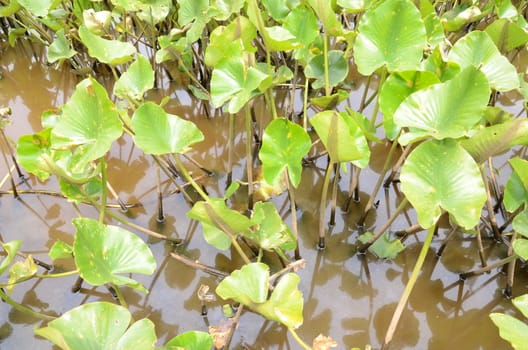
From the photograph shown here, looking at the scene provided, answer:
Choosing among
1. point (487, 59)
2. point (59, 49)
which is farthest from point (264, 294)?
point (59, 49)

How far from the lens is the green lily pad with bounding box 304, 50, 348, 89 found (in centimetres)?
117

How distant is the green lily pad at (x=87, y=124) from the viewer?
844 mm

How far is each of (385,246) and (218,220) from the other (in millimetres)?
419

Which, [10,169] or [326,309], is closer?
[326,309]

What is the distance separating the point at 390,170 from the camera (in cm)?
125

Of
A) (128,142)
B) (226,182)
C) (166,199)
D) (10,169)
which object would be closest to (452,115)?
(226,182)

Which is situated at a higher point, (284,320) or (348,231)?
(284,320)

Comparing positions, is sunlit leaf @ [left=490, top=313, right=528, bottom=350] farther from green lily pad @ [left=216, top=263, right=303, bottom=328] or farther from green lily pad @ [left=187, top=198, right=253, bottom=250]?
green lily pad @ [left=187, top=198, right=253, bottom=250]

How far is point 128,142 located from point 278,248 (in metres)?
0.64

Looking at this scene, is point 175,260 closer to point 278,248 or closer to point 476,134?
point 278,248

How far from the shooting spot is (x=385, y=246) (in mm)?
1049

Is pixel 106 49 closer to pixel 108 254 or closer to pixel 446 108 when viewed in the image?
pixel 108 254

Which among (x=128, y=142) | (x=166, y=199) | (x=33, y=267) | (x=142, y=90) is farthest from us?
(x=128, y=142)

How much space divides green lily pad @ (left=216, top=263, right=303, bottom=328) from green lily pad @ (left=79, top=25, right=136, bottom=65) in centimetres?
58
